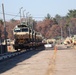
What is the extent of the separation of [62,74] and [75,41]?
8067cm

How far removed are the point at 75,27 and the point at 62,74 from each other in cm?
17213

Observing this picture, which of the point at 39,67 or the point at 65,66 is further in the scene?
the point at 65,66

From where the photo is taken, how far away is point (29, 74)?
1947 centimetres

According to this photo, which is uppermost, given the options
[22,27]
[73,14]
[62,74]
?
[73,14]

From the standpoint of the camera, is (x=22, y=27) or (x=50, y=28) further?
(x=50, y=28)

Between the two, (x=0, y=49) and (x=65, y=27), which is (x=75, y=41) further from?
(x=65, y=27)

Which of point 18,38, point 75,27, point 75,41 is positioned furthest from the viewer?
point 75,27

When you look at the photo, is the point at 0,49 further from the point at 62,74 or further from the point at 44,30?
the point at 44,30

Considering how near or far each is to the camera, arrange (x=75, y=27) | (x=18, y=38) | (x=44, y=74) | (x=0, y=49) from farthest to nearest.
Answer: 1. (x=75, y=27)
2. (x=18, y=38)
3. (x=0, y=49)
4. (x=44, y=74)

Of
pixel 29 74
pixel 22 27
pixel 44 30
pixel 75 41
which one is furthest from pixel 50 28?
pixel 29 74

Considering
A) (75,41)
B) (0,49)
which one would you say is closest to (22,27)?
(0,49)

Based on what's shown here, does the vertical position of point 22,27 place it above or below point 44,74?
above

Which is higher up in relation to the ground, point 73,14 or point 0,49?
point 73,14

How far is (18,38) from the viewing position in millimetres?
61250
